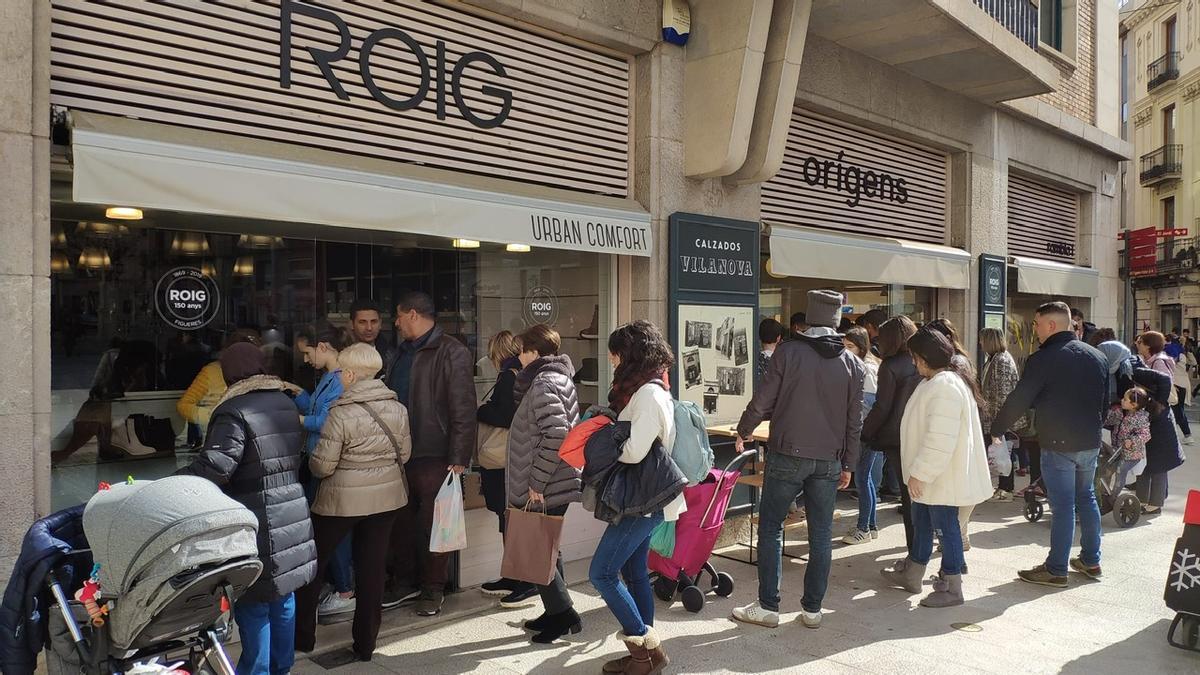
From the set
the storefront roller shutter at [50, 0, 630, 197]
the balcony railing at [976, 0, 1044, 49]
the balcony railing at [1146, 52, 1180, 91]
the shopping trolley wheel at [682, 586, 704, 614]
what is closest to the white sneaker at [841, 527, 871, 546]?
the shopping trolley wheel at [682, 586, 704, 614]

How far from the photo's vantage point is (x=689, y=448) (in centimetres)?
440

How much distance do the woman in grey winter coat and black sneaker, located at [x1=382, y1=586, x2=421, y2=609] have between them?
944 mm

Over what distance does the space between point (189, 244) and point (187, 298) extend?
39 centimetres

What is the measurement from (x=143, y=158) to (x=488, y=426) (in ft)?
8.05

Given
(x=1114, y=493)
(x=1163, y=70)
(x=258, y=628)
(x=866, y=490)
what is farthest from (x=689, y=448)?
(x=1163, y=70)

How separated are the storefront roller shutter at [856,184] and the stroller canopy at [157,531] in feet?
21.6

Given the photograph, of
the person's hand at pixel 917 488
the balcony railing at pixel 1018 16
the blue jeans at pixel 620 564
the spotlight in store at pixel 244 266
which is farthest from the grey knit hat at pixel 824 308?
the balcony railing at pixel 1018 16

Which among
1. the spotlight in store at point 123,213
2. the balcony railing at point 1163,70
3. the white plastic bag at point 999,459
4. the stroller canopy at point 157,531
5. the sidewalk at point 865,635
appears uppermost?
the balcony railing at point 1163,70

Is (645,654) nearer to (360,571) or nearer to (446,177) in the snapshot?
(360,571)

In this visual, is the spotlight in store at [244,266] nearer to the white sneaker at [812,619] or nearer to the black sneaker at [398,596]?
the black sneaker at [398,596]

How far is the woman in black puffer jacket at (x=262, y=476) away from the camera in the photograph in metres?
3.66

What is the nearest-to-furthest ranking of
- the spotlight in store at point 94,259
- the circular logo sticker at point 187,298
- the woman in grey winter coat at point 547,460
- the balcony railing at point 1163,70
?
the woman in grey winter coat at point 547,460 → the spotlight in store at point 94,259 → the circular logo sticker at point 187,298 → the balcony railing at point 1163,70

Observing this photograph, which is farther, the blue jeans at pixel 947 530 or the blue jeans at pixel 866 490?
the blue jeans at pixel 866 490

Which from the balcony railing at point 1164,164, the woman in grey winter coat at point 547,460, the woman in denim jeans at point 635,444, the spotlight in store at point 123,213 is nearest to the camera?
the woman in denim jeans at point 635,444
